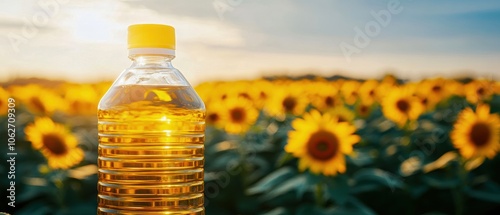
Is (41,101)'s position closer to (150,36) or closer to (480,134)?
(480,134)

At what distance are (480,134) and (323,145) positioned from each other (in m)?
1.61

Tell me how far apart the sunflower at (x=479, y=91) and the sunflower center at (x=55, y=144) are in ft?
16.8

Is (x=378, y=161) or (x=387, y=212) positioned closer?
(x=387, y=212)

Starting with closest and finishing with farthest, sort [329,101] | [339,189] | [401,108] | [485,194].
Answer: [339,189]
[485,194]
[401,108]
[329,101]

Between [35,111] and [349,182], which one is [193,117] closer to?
[349,182]

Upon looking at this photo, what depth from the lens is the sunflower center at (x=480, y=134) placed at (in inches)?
227

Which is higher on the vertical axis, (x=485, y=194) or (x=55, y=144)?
(x=55, y=144)

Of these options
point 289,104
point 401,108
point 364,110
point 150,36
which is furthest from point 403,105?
point 150,36

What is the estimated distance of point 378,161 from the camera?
270 inches

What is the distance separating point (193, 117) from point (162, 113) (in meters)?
0.18

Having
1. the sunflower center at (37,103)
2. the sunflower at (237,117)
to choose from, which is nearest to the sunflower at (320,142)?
the sunflower at (237,117)

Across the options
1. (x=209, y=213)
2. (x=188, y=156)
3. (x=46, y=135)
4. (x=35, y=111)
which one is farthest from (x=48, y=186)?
(x=35, y=111)

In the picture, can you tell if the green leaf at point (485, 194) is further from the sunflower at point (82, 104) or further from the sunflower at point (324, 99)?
the sunflower at point (82, 104)

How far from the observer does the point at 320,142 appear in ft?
16.3
